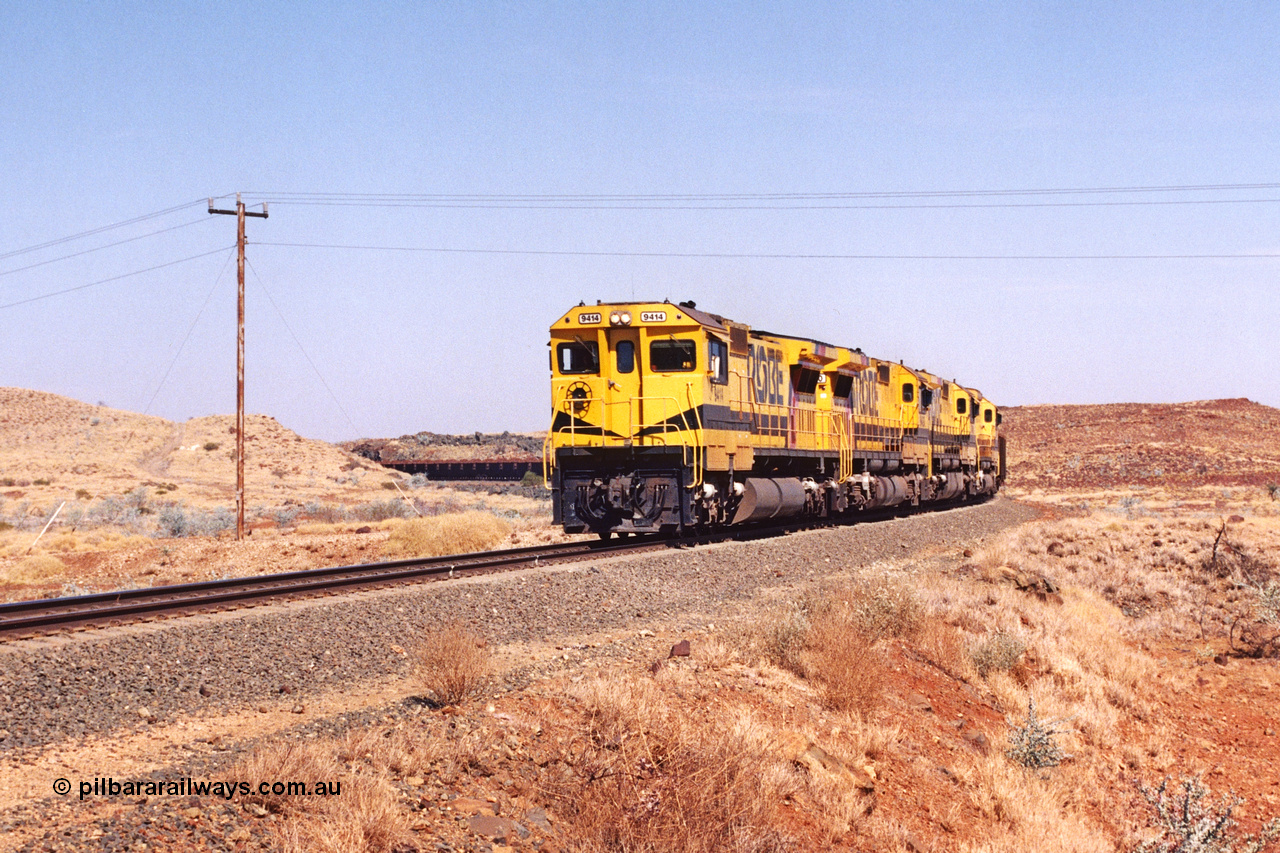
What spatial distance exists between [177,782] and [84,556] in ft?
69.1

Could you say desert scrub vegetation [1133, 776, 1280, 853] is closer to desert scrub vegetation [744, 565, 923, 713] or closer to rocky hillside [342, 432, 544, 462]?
desert scrub vegetation [744, 565, 923, 713]

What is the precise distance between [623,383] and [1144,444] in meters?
77.5

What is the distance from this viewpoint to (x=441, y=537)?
2433 centimetres

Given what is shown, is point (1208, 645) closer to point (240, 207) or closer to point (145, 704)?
point (145, 704)

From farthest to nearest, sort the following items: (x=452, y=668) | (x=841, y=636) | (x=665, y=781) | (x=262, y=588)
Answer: (x=262, y=588), (x=841, y=636), (x=452, y=668), (x=665, y=781)

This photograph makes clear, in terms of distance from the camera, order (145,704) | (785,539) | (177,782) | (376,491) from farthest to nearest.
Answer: (376,491) < (785,539) < (145,704) < (177,782)

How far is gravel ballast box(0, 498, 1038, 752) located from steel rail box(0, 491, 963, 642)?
905 mm

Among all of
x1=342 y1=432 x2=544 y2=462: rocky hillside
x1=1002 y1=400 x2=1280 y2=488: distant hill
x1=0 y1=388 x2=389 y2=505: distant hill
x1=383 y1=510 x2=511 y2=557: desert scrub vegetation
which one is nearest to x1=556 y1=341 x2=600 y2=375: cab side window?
x1=383 y1=510 x2=511 y2=557: desert scrub vegetation

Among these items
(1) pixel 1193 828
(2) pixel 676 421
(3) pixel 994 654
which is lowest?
(1) pixel 1193 828

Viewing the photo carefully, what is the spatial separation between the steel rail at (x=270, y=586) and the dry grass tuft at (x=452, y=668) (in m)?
3.91

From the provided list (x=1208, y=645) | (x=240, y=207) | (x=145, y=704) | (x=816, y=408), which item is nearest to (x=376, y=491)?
(x=240, y=207)

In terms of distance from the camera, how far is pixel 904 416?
31.8 meters

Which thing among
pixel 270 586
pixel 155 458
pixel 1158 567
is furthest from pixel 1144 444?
pixel 270 586

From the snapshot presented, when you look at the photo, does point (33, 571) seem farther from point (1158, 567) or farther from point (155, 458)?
point (155, 458)
